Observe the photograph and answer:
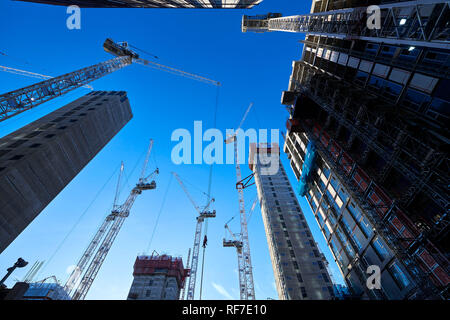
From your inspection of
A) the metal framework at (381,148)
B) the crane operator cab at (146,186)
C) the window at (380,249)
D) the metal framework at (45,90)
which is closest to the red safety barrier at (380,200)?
the metal framework at (381,148)

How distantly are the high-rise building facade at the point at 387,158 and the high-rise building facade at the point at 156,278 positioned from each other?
51.4 m

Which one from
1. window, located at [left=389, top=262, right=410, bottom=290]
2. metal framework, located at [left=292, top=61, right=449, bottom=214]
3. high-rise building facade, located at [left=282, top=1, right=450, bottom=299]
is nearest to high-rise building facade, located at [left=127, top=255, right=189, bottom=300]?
high-rise building facade, located at [left=282, top=1, right=450, bottom=299]

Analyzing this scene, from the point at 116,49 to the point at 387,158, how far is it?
6679 cm

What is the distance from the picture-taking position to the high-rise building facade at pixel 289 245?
4709 centimetres

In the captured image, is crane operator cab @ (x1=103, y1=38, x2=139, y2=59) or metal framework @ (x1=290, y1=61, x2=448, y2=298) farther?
crane operator cab @ (x1=103, y1=38, x2=139, y2=59)

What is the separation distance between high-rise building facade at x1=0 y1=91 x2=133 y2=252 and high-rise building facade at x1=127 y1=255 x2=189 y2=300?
1513 inches

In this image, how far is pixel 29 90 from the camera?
29312 mm

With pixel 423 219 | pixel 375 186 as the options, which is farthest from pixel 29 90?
pixel 423 219

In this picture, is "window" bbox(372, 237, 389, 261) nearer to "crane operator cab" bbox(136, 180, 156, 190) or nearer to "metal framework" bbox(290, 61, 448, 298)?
"metal framework" bbox(290, 61, 448, 298)

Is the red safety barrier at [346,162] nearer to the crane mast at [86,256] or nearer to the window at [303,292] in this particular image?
the window at [303,292]

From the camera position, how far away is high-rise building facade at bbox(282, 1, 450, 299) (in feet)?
49.2

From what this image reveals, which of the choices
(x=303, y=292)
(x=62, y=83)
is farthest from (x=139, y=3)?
(x=303, y=292)
